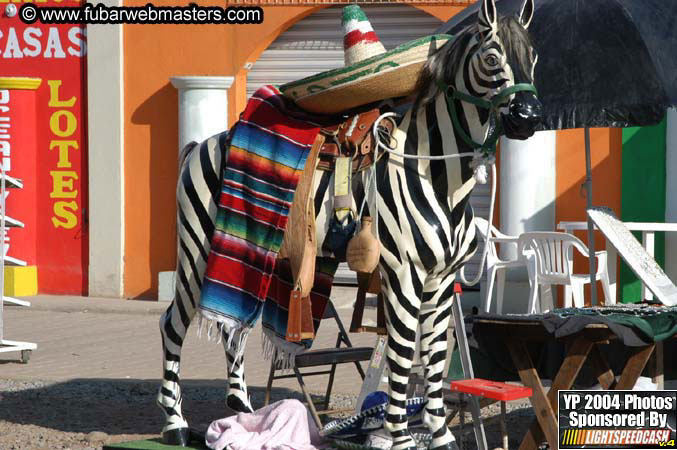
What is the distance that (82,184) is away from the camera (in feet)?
47.4

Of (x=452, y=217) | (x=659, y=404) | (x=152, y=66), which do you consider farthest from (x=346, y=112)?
(x=152, y=66)

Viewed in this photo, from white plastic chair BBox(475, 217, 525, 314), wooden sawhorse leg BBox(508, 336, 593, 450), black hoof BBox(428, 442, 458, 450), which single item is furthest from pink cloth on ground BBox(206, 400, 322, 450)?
white plastic chair BBox(475, 217, 525, 314)

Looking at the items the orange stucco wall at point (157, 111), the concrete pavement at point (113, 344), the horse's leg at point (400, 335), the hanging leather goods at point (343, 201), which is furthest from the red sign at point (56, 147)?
the horse's leg at point (400, 335)

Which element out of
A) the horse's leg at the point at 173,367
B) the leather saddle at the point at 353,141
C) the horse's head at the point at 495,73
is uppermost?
the horse's head at the point at 495,73

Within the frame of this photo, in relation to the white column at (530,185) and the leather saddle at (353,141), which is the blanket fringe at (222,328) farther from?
the white column at (530,185)

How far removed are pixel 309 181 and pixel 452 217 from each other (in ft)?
2.58

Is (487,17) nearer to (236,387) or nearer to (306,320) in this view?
(306,320)

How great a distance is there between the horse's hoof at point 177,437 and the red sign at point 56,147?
775 cm

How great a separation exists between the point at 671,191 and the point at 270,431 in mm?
6822

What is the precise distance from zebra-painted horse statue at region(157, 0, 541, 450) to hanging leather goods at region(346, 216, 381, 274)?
0.45ft

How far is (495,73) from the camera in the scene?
19.7ft

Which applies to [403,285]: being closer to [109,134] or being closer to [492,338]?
[492,338]

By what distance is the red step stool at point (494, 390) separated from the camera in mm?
6273

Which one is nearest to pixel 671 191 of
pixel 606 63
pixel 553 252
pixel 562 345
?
pixel 553 252
